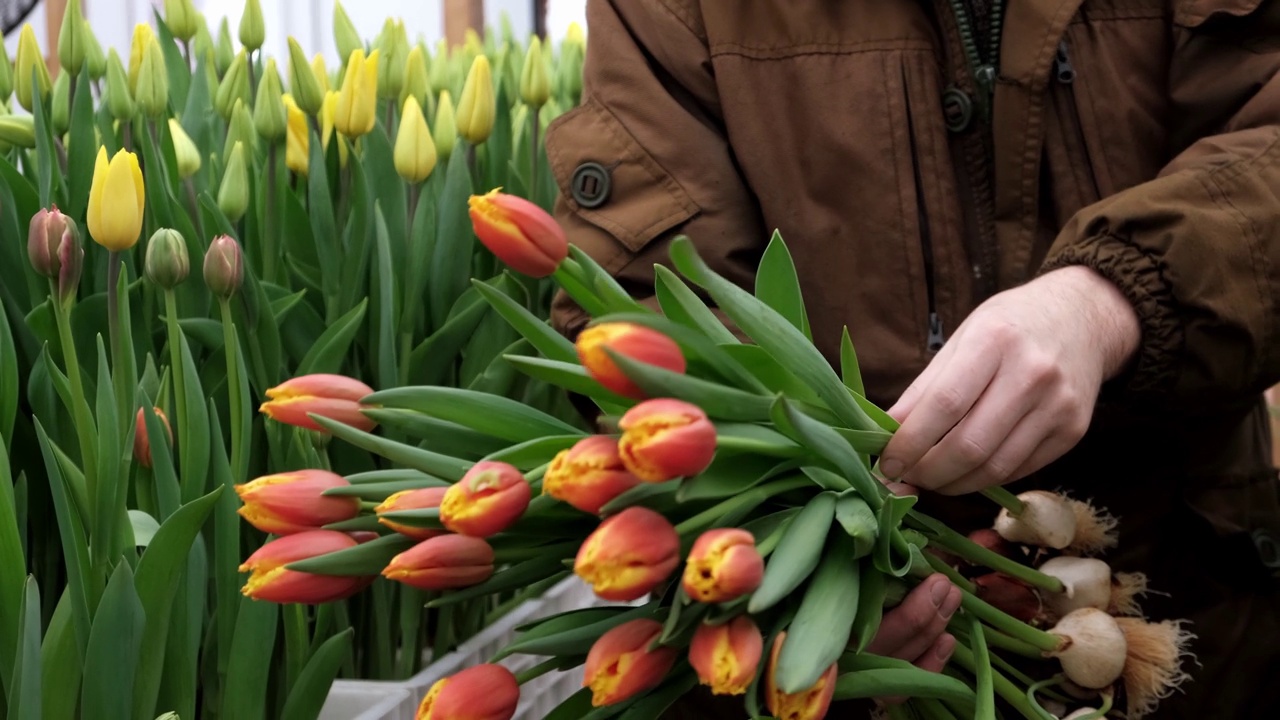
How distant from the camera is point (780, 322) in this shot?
0.58 meters

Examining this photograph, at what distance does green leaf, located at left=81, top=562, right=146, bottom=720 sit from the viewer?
0.65m

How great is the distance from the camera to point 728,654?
0.48 meters

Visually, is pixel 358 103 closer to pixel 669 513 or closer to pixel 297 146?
pixel 297 146

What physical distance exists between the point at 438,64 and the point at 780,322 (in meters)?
1.15

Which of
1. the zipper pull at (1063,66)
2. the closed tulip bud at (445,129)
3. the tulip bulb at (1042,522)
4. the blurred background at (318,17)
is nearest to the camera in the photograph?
the tulip bulb at (1042,522)

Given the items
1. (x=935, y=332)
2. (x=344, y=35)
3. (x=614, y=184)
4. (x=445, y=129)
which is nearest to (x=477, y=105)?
(x=445, y=129)

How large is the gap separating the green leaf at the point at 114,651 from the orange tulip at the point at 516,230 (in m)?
0.26

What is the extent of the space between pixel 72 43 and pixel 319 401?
67 centimetres

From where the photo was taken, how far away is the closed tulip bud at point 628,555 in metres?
0.45

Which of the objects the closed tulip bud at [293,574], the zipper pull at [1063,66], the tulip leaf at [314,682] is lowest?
the tulip leaf at [314,682]

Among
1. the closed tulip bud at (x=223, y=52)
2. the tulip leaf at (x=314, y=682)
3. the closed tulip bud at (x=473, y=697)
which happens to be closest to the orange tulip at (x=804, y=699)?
the closed tulip bud at (x=473, y=697)

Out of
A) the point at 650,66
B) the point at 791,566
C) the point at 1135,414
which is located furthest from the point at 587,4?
the point at 791,566

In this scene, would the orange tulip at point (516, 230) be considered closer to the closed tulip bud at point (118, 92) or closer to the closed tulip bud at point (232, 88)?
the closed tulip bud at point (118, 92)

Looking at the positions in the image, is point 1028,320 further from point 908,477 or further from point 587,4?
point 587,4
